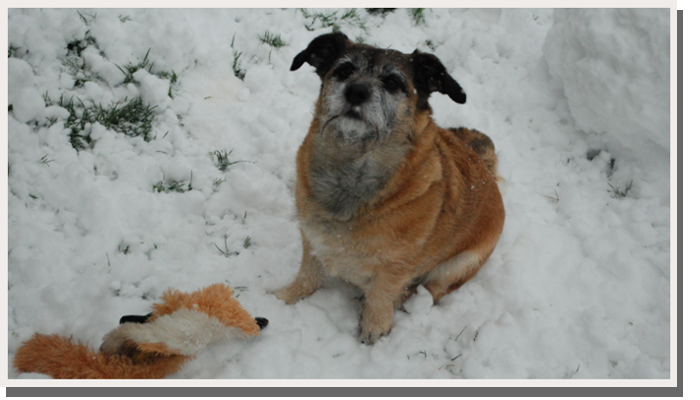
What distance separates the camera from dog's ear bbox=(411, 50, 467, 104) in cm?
253

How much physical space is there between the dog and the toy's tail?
3.73 feet

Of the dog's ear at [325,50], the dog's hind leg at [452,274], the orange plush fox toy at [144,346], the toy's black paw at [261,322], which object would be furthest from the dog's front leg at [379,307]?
the dog's ear at [325,50]

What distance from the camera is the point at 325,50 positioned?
2.68 metres

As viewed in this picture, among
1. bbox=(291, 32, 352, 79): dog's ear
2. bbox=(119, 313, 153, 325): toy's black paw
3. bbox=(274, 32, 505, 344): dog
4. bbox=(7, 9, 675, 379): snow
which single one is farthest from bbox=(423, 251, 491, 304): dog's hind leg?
bbox=(119, 313, 153, 325): toy's black paw

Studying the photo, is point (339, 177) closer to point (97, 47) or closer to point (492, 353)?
point (492, 353)

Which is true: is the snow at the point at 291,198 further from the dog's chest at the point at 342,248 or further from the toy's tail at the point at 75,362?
the dog's chest at the point at 342,248

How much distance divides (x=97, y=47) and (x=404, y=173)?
3315mm

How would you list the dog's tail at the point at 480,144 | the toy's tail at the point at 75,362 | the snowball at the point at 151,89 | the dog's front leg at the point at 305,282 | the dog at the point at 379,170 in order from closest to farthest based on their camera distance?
the toy's tail at the point at 75,362 → the dog at the point at 379,170 → the dog's front leg at the point at 305,282 → the dog's tail at the point at 480,144 → the snowball at the point at 151,89

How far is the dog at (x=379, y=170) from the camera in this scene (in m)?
2.39

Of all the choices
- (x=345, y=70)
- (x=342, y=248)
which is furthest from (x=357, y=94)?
(x=342, y=248)

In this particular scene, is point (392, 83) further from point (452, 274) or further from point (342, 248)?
point (452, 274)

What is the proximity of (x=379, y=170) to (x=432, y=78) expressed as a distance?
2.14 feet

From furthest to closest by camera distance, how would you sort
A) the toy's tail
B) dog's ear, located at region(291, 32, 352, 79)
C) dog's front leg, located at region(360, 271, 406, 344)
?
dog's front leg, located at region(360, 271, 406, 344) < dog's ear, located at region(291, 32, 352, 79) < the toy's tail

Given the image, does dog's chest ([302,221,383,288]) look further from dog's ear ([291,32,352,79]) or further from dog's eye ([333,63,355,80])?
dog's ear ([291,32,352,79])
